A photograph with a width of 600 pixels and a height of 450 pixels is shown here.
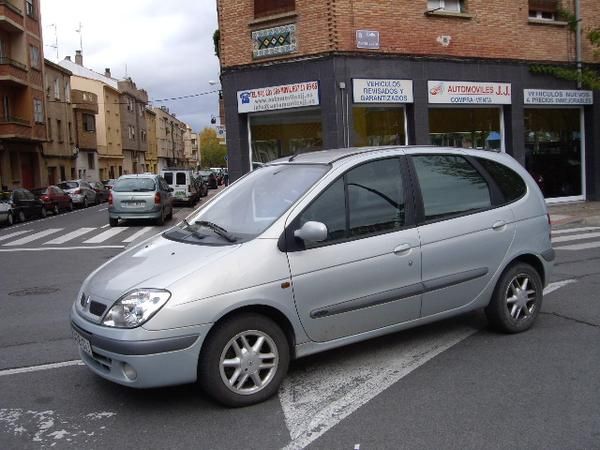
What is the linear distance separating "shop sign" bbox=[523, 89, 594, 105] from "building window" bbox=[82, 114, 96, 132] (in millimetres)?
41978

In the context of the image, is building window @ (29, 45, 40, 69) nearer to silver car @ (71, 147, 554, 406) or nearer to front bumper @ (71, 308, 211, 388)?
silver car @ (71, 147, 554, 406)

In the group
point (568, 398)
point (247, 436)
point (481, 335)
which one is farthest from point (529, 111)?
point (247, 436)

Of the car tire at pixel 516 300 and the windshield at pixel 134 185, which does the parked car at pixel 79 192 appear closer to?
the windshield at pixel 134 185

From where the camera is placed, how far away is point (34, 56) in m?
39.8

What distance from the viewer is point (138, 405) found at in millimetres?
4199

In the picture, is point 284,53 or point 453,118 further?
→ point 453,118

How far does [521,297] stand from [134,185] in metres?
15.9

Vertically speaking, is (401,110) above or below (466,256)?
above

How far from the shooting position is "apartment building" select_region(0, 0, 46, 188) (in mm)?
35219

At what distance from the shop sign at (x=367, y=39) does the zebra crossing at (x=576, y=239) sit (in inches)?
254

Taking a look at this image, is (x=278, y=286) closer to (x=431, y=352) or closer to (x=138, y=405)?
(x=138, y=405)

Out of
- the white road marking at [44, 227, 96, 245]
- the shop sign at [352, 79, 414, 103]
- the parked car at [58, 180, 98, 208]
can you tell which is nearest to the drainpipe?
the shop sign at [352, 79, 414, 103]

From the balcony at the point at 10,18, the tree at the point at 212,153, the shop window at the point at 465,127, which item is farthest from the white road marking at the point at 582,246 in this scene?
the tree at the point at 212,153

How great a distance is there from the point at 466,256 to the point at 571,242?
7231 mm
